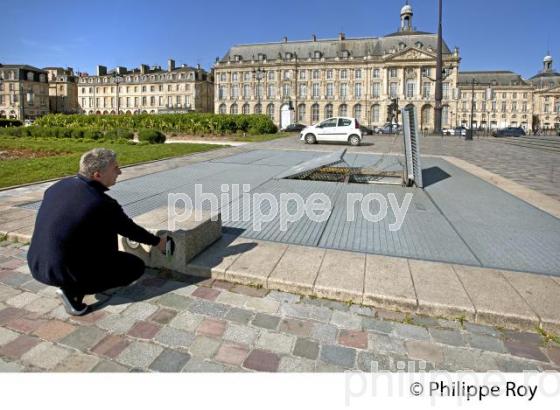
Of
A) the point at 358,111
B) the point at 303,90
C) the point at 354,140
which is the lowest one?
the point at 354,140

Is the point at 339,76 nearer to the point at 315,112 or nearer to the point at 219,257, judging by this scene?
the point at 315,112

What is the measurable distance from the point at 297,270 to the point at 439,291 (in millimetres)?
1390

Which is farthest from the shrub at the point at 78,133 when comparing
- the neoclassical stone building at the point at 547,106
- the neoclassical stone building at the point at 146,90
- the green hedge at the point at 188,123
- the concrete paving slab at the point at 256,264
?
the neoclassical stone building at the point at 547,106

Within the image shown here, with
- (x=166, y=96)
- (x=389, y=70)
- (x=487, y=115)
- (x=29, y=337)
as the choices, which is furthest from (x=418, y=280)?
(x=487, y=115)

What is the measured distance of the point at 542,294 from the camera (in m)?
3.21

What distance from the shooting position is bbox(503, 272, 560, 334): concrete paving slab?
2803 millimetres

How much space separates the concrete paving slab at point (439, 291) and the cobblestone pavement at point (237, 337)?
0.09 meters

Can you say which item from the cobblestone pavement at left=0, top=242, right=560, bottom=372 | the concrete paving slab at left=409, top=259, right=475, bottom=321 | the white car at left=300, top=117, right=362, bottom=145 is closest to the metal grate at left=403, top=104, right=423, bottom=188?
the concrete paving slab at left=409, top=259, right=475, bottom=321

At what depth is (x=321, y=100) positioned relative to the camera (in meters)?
79.9

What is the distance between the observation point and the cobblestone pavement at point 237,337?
7.79 feet

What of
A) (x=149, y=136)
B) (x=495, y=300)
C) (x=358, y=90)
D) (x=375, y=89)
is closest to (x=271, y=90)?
(x=358, y=90)

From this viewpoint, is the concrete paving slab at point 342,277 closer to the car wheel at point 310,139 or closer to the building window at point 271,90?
the car wheel at point 310,139
